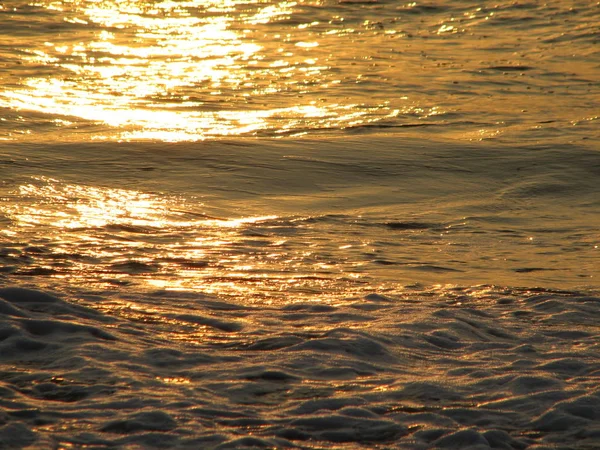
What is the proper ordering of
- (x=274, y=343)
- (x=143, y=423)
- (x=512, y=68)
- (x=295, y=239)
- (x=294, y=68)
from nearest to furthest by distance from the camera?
(x=143, y=423) < (x=274, y=343) < (x=295, y=239) < (x=294, y=68) < (x=512, y=68)

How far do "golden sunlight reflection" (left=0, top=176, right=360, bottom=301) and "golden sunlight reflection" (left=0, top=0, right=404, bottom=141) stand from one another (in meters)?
1.74

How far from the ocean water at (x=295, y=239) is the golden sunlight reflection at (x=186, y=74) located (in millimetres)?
45

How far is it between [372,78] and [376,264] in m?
4.91

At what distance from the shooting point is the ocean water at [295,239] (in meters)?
3.44

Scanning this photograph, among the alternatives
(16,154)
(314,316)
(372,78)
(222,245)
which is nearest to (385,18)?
(372,78)

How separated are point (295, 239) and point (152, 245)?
859 mm

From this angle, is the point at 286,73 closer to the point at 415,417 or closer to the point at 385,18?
the point at 385,18

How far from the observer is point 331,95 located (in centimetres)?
919

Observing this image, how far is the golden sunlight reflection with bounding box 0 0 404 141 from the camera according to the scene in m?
8.23

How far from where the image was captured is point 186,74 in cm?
971

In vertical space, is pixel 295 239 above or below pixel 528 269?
above

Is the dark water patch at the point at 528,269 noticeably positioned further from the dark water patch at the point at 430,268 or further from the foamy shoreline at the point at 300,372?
the foamy shoreline at the point at 300,372

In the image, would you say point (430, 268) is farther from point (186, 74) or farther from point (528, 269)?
point (186, 74)

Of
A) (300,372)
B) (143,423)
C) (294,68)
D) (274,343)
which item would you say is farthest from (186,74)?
(143,423)
